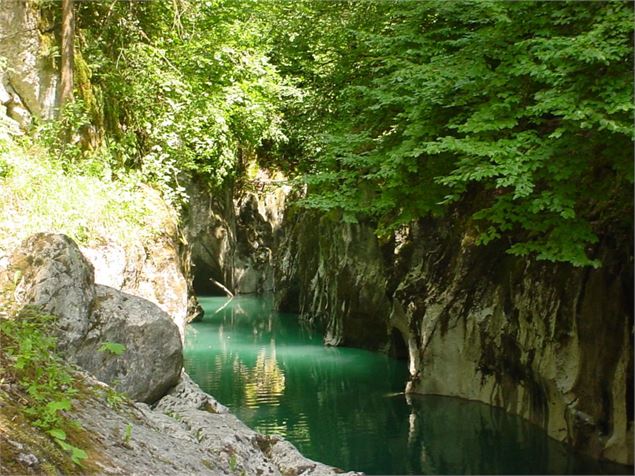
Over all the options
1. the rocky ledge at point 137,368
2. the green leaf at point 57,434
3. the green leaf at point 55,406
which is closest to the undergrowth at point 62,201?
the rocky ledge at point 137,368

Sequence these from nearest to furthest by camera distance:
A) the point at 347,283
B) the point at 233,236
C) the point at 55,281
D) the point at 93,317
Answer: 1. the point at 55,281
2. the point at 93,317
3. the point at 347,283
4. the point at 233,236

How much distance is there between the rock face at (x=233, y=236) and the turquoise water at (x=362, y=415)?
26.5ft

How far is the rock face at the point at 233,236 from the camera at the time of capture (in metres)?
27.2

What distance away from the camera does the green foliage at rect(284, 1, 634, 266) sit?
8.14 metres

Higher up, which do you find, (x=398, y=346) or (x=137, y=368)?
(x=137, y=368)

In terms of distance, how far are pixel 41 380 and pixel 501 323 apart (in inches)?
365

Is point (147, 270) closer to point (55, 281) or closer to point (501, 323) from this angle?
point (55, 281)

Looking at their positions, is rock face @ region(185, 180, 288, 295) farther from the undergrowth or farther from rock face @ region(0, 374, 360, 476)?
rock face @ region(0, 374, 360, 476)

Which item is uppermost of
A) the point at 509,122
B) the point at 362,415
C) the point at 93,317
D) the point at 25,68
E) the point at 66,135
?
the point at 25,68

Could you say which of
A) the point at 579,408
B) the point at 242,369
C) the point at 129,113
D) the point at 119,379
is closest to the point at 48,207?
the point at 119,379

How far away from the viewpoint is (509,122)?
8984 millimetres

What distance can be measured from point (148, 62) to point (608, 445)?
11334mm

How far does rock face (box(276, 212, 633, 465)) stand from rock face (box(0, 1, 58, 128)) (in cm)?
749

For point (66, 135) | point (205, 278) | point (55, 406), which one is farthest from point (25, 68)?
point (205, 278)
